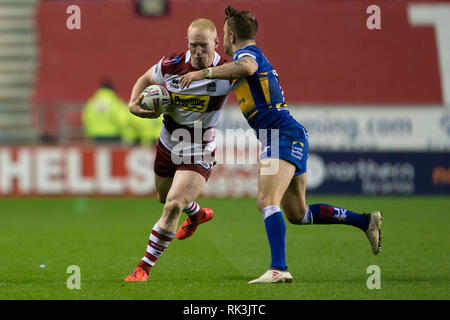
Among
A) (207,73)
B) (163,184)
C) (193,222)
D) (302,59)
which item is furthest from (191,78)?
(302,59)

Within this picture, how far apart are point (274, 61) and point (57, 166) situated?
761 cm

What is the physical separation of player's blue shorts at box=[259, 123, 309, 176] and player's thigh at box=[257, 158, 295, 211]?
0.06 m

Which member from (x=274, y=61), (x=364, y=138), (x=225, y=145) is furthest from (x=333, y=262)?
(x=274, y=61)

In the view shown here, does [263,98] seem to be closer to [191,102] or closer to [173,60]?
[191,102]

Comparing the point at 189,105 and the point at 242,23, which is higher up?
the point at 242,23

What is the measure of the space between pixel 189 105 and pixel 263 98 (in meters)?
0.79

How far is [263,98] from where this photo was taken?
678cm

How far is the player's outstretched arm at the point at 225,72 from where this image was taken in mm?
6402

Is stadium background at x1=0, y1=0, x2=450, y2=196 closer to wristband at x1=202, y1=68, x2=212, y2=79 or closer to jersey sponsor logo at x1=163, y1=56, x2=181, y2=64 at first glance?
jersey sponsor logo at x1=163, y1=56, x2=181, y2=64

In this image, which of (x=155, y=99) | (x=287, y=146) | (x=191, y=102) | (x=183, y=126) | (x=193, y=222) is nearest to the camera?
(x=287, y=146)

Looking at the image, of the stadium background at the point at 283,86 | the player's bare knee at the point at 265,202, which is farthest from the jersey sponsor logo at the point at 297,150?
the stadium background at the point at 283,86

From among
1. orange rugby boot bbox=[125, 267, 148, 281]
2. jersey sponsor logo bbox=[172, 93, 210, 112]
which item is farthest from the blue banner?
orange rugby boot bbox=[125, 267, 148, 281]

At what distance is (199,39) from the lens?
678cm

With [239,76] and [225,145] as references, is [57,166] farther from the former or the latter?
[239,76]
